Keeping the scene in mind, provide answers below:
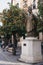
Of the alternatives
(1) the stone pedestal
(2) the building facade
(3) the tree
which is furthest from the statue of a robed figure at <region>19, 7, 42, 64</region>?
(2) the building facade

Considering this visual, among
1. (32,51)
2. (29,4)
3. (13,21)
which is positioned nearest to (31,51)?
(32,51)

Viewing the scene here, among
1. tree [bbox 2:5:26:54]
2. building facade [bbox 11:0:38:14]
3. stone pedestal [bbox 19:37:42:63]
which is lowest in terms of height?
stone pedestal [bbox 19:37:42:63]

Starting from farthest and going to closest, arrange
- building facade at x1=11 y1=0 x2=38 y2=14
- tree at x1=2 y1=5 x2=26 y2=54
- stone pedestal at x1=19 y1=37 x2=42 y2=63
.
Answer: building facade at x1=11 y1=0 x2=38 y2=14
tree at x1=2 y1=5 x2=26 y2=54
stone pedestal at x1=19 y1=37 x2=42 y2=63

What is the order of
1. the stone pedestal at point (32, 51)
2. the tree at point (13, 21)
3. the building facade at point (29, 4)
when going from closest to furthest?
the stone pedestal at point (32, 51)
the tree at point (13, 21)
the building facade at point (29, 4)

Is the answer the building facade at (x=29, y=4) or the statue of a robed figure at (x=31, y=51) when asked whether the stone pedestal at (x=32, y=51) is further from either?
the building facade at (x=29, y=4)

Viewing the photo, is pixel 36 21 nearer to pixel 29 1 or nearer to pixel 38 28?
pixel 38 28

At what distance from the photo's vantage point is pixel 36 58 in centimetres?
2027

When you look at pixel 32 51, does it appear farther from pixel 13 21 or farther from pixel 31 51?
pixel 13 21

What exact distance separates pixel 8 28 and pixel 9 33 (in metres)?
0.55

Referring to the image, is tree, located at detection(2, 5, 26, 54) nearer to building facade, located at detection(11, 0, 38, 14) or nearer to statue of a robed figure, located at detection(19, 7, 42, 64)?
statue of a robed figure, located at detection(19, 7, 42, 64)

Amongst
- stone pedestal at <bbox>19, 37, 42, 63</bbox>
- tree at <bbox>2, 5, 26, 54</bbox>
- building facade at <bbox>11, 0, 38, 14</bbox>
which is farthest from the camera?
building facade at <bbox>11, 0, 38, 14</bbox>

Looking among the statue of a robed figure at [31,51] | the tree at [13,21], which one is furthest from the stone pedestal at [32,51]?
the tree at [13,21]

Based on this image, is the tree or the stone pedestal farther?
the tree

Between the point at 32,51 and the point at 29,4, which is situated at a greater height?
the point at 29,4
